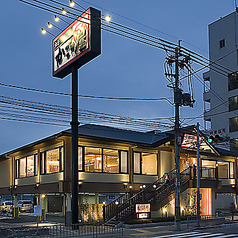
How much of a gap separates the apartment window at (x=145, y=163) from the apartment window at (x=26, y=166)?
9327mm

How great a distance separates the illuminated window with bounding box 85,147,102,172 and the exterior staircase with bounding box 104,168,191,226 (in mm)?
3209

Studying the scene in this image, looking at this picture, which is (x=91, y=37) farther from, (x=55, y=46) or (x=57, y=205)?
(x=57, y=205)

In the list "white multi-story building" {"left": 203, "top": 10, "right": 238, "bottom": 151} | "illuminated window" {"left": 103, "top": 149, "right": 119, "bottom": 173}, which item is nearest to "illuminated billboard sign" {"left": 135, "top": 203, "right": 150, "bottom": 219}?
"illuminated window" {"left": 103, "top": 149, "right": 119, "bottom": 173}

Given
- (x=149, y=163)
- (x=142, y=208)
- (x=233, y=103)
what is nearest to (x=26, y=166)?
(x=149, y=163)

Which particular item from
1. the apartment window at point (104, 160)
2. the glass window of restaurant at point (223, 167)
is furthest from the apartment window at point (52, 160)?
the glass window of restaurant at point (223, 167)

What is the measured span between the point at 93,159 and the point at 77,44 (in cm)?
963

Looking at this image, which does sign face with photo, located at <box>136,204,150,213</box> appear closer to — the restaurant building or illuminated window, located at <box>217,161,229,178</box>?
the restaurant building

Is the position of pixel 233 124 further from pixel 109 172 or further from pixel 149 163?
pixel 109 172

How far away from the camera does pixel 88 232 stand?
22594 millimetres

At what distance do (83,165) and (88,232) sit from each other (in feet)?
24.0

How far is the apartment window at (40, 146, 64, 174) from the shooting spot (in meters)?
29.5

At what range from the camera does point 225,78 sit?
2707 inches

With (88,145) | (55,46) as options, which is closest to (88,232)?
(88,145)

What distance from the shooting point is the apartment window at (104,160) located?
98.1ft
